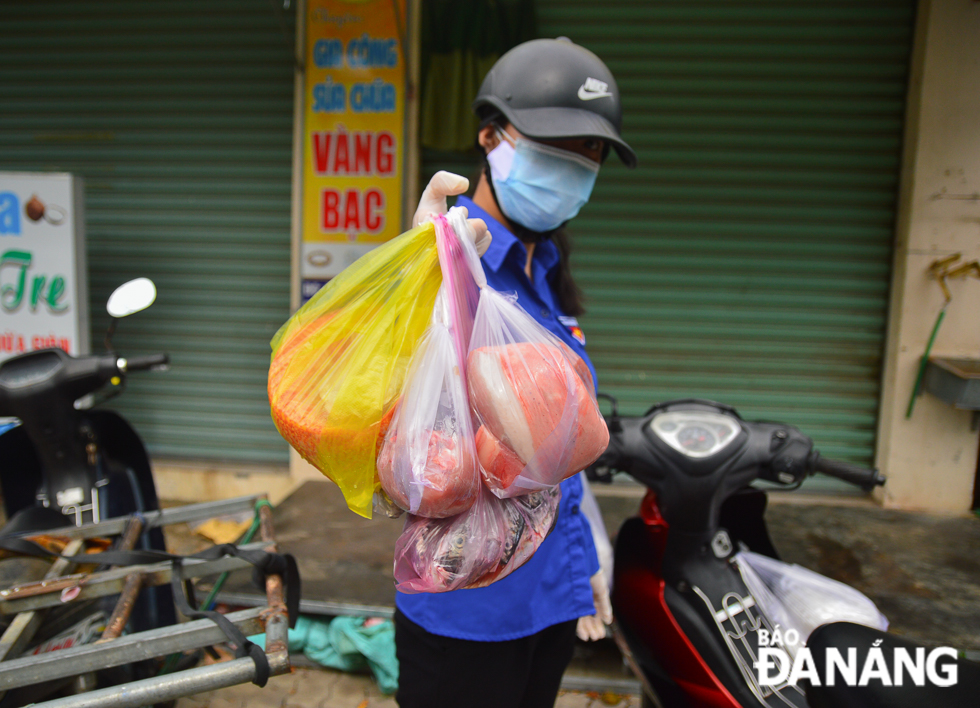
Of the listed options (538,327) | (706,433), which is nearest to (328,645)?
(706,433)

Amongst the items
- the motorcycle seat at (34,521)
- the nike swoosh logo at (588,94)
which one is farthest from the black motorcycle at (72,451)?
the nike swoosh logo at (588,94)

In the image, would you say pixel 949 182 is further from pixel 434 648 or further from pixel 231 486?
pixel 231 486

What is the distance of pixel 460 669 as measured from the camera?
1.29 m

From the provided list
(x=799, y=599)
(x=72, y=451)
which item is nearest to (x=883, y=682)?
(x=799, y=599)

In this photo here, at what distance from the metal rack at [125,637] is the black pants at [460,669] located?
0.29 m

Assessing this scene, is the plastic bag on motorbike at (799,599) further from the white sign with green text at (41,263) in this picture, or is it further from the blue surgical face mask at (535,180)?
the white sign with green text at (41,263)

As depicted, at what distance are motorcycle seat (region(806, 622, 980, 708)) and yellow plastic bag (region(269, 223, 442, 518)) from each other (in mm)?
1098

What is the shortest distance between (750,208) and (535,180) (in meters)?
3.10

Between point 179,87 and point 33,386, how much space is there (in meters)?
3.18

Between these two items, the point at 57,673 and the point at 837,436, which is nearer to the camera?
the point at 57,673

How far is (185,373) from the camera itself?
175 inches

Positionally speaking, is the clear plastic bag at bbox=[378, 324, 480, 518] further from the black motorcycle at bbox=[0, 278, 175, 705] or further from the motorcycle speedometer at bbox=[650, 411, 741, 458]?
the black motorcycle at bbox=[0, 278, 175, 705]

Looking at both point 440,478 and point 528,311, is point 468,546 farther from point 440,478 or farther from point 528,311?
point 528,311

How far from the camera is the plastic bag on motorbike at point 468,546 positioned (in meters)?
0.93
